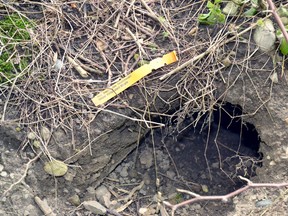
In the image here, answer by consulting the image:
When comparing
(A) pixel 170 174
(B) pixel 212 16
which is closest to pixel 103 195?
(A) pixel 170 174

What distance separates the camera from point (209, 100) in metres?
2.13

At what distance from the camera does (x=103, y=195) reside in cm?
221

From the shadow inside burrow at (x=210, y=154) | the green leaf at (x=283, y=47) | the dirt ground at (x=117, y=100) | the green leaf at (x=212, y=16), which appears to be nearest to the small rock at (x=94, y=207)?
the dirt ground at (x=117, y=100)

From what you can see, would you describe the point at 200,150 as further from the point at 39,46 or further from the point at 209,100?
the point at 39,46

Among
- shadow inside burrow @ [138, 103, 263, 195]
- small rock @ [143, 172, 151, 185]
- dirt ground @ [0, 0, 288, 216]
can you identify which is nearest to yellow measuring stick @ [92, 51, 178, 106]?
dirt ground @ [0, 0, 288, 216]

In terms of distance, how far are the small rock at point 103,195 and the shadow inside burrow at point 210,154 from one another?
0.24 meters

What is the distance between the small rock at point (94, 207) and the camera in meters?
2.12

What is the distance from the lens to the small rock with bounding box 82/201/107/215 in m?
2.12

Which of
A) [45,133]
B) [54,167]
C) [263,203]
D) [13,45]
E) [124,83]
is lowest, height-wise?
[263,203]

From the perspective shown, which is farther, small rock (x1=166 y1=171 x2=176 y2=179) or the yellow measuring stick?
small rock (x1=166 y1=171 x2=176 y2=179)

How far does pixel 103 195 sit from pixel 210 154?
1.85ft

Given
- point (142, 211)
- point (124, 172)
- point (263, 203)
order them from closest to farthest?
point (263, 203)
point (142, 211)
point (124, 172)

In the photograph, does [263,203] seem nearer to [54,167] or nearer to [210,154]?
[210,154]

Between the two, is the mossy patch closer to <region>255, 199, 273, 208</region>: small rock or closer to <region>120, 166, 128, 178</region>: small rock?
<region>120, 166, 128, 178</region>: small rock
